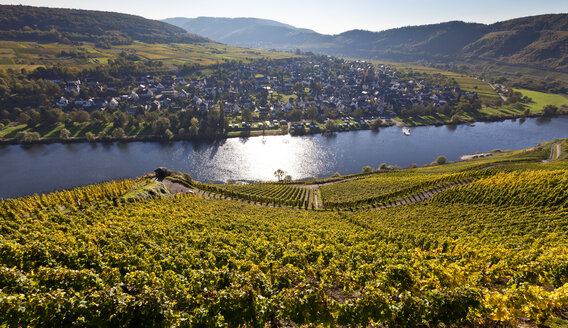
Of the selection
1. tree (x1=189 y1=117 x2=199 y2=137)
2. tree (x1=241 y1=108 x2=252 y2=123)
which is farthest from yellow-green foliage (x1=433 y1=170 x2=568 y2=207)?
tree (x1=241 y1=108 x2=252 y2=123)

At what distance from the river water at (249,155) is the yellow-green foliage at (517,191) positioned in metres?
66.8

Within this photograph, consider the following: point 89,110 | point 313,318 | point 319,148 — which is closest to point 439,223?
point 313,318

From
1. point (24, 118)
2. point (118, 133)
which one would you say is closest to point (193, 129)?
point (118, 133)

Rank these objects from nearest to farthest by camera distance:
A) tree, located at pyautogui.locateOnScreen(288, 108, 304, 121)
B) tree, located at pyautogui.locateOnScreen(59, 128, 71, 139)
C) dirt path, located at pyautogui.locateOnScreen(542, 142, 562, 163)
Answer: dirt path, located at pyautogui.locateOnScreen(542, 142, 562, 163)
tree, located at pyautogui.locateOnScreen(59, 128, 71, 139)
tree, located at pyautogui.locateOnScreen(288, 108, 304, 121)

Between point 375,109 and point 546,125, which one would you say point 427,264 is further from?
point 546,125

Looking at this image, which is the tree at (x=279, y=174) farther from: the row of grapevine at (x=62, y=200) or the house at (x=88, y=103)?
the house at (x=88, y=103)

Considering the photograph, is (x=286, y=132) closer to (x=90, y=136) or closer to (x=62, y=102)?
(x=90, y=136)

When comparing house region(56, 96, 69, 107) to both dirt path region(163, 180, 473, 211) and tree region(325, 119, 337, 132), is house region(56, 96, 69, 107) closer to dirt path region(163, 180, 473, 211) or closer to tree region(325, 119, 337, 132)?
dirt path region(163, 180, 473, 211)

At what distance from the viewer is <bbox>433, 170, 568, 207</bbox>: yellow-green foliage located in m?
32.7

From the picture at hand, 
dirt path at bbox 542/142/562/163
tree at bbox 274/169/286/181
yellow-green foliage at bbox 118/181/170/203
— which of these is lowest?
tree at bbox 274/169/286/181

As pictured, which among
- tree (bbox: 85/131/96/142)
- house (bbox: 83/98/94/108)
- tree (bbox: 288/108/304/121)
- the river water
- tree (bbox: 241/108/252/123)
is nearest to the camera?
the river water

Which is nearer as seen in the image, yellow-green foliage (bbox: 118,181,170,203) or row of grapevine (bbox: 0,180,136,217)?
row of grapevine (bbox: 0,180,136,217)

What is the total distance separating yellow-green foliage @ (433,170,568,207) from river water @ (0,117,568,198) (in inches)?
2630

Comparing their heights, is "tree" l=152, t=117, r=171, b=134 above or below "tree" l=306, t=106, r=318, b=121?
below
